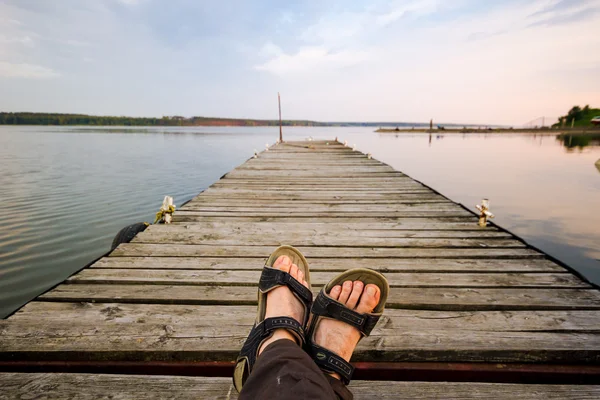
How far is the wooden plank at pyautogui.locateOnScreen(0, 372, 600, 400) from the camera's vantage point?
1.09 m

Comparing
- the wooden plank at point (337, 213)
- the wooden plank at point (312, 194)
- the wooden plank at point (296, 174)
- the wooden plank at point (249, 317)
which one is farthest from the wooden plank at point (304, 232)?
the wooden plank at point (296, 174)

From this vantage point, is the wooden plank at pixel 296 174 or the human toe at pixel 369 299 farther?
the wooden plank at pixel 296 174

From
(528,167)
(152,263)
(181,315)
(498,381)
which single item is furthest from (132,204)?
(528,167)

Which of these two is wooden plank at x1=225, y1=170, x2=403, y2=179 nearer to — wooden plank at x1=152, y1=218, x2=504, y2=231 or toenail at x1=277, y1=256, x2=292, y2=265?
wooden plank at x1=152, y1=218, x2=504, y2=231

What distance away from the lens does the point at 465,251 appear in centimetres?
232

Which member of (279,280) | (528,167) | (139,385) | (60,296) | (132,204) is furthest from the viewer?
(528,167)

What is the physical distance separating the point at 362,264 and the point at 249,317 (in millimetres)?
985

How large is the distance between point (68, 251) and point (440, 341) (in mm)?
5243

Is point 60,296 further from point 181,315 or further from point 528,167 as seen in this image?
point 528,167

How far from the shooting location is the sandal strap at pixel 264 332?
111 centimetres

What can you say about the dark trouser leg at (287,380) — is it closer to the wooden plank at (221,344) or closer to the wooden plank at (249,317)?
the wooden plank at (221,344)

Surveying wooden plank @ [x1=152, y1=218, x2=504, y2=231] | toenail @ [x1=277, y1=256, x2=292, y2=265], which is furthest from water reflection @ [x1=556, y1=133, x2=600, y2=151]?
toenail @ [x1=277, y1=256, x2=292, y2=265]

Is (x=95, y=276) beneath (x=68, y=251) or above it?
above

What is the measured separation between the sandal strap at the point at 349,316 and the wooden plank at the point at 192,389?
222 mm
